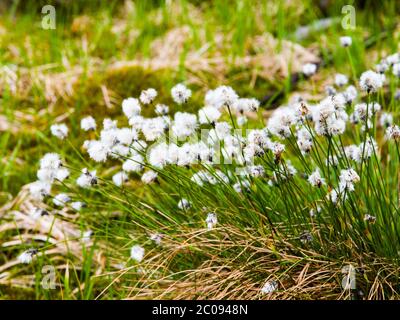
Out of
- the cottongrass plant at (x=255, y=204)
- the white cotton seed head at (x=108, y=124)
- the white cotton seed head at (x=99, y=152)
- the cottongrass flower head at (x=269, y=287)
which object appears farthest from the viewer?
the white cotton seed head at (x=108, y=124)

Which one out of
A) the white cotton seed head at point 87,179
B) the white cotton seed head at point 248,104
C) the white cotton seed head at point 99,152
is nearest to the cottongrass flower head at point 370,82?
the white cotton seed head at point 248,104

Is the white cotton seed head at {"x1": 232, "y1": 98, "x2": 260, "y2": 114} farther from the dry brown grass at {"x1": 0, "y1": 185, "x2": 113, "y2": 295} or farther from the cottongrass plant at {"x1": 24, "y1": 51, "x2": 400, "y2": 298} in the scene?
the dry brown grass at {"x1": 0, "y1": 185, "x2": 113, "y2": 295}

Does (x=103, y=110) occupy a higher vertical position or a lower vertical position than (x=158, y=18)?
lower

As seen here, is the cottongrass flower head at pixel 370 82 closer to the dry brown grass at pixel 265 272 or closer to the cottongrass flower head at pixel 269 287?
the dry brown grass at pixel 265 272

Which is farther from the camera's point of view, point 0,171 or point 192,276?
point 0,171

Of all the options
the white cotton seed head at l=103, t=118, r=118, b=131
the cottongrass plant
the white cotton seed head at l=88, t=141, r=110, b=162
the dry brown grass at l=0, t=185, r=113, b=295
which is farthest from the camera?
the dry brown grass at l=0, t=185, r=113, b=295

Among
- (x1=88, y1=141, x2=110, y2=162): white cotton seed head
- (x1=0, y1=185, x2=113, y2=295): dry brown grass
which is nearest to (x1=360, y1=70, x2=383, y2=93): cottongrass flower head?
(x1=88, y1=141, x2=110, y2=162): white cotton seed head

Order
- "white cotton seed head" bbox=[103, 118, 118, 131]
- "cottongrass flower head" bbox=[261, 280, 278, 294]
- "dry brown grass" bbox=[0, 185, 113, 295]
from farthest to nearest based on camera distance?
"dry brown grass" bbox=[0, 185, 113, 295] < "white cotton seed head" bbox=[103, 118, 118, 131] < "cottongrass flower head" bbox=[261, 280, 278, 294]

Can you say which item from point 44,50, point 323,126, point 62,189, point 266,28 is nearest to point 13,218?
point 62,189

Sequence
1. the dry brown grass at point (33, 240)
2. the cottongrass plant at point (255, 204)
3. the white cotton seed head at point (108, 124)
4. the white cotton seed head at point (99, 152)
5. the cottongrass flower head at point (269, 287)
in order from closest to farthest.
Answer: the cottongrass flower head at point (269, 287) < the cottongrass plant at point (255, 204) < the white cotton seed head at point (99, 152) < the white cotton seed head at point (108, 124) < the dry brown grass at point (33, 240)
